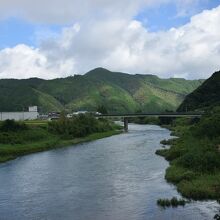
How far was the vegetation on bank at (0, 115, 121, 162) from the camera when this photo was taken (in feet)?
253

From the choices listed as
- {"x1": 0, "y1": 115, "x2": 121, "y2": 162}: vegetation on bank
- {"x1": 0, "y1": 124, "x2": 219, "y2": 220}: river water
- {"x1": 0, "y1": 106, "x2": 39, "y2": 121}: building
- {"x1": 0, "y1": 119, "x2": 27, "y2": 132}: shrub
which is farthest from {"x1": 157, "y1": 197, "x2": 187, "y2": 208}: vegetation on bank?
{"x1": 0, "y1": 106, "x2": 39, "y2": 121}: building

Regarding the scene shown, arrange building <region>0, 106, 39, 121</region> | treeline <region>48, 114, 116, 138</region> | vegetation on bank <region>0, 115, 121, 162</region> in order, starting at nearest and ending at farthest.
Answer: vegetation on bank <region>0, 115, 121, 162</region>, treeline <region>48, 114, 116, 138</region>, building <region>0, 106, 39, 121</region>

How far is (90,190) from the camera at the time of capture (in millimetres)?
40219

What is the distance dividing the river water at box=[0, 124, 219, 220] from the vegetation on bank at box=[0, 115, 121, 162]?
39.6 feet

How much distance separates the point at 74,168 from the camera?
55562 millimetres

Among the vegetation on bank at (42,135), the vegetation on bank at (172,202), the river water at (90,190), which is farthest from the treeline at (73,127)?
the vegetation on bank at (172,202)

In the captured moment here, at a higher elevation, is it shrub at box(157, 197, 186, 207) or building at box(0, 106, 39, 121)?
building at box(0, 106, 39, 121)

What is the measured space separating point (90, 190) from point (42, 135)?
56844mm

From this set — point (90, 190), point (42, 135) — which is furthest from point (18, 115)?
point (90, 190)

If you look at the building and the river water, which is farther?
the building

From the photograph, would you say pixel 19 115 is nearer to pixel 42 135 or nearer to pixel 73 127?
pixel 73 127

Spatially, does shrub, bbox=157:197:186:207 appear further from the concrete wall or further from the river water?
the concrete wall

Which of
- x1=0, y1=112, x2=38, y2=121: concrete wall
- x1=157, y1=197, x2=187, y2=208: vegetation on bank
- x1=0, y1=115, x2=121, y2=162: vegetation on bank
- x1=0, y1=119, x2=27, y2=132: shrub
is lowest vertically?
x1=157, y1=197, x2=187, y2=208: vegetation on bank

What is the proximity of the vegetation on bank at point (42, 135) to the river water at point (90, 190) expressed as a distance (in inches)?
475
